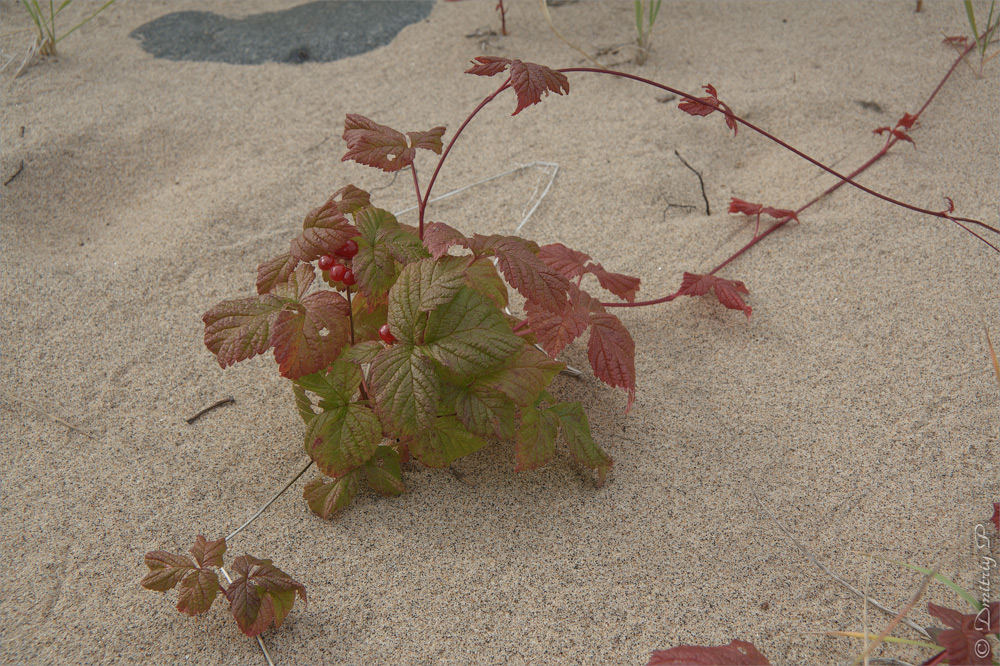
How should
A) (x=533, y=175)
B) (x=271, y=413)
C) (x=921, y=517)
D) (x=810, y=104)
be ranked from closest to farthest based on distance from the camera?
(x=921, y=517)
(x=271, y=413)
(x=533, y=175)
(x=810, y=104)

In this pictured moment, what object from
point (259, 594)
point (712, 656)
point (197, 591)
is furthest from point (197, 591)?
point (712, 656)

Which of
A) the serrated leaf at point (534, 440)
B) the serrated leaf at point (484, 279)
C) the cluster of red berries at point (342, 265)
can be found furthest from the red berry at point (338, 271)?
the serrated leaf at point (534, 440)

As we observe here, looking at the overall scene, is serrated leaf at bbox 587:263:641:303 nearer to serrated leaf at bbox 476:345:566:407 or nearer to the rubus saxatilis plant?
the rubus saxatilis plant

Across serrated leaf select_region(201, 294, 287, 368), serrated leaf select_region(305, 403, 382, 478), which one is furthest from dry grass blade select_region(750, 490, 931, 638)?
serrated leaf select_region(201, 294, 287, 368)

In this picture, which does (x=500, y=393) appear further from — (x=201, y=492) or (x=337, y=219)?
(x=201, y=492)

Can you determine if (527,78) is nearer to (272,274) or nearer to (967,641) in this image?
(272,274)

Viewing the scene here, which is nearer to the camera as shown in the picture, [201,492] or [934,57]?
[201,492]

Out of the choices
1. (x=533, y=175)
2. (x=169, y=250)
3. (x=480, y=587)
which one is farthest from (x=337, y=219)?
(x=533, y=175)

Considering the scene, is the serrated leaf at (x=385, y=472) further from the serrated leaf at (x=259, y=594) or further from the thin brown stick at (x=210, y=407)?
the thin brown stick at (x=210, y=407)

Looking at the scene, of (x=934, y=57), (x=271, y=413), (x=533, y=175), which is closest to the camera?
(x=271, y=413)
